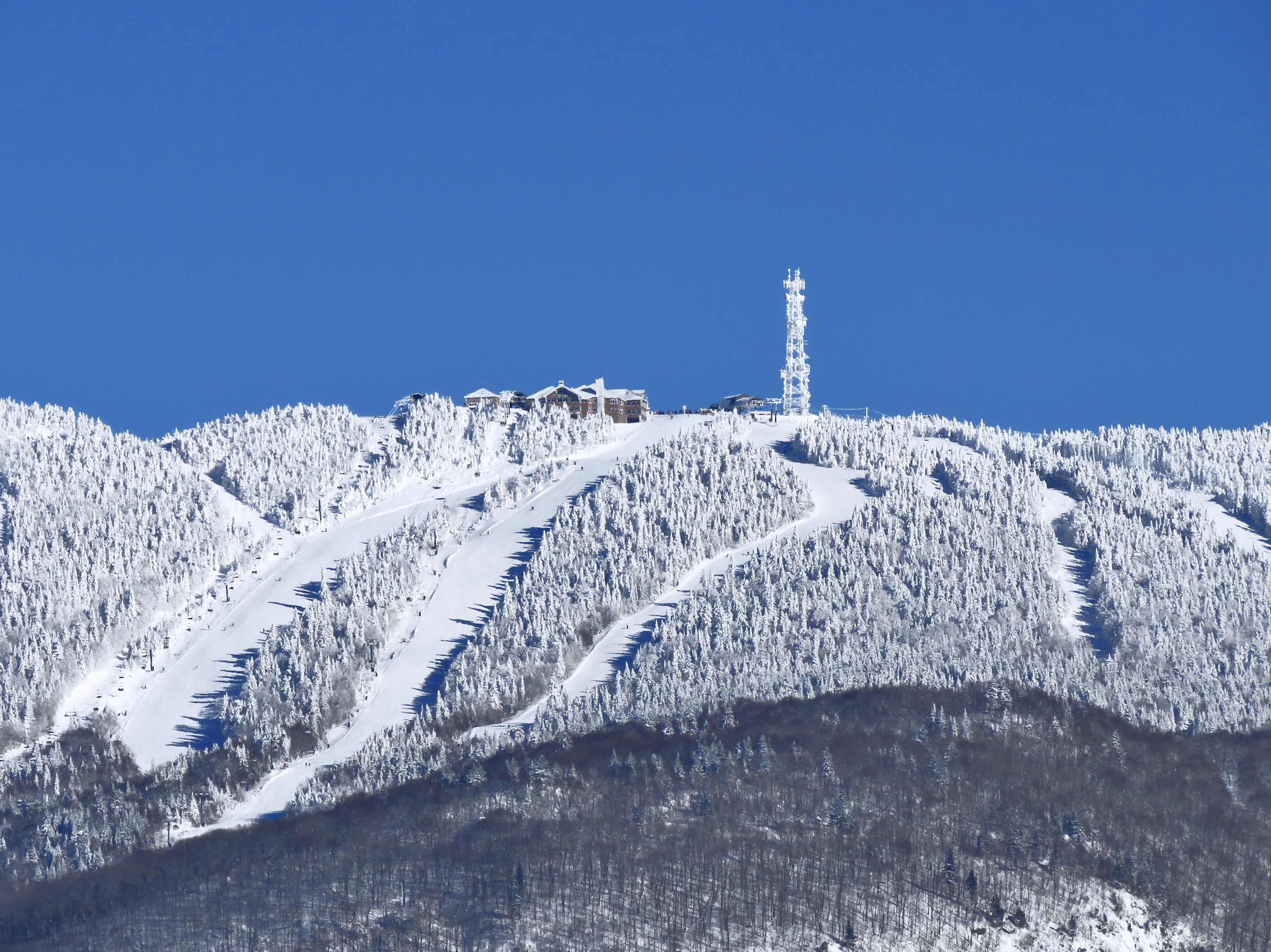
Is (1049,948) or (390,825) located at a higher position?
(390,825)

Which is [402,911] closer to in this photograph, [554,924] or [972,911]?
[554,924]

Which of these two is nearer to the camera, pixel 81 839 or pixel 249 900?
pixel 249 900

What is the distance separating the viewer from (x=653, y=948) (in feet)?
564

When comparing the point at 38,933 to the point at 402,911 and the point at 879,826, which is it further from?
the point at 879,826

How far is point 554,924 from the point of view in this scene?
176125 mm

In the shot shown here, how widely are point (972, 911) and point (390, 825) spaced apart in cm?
6157

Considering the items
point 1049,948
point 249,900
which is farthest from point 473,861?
point 1049,948

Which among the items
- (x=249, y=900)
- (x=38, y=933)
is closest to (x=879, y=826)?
(x=249, y=900)

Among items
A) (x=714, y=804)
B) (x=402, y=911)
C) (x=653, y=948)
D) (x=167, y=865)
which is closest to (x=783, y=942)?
(x=653, y=948)

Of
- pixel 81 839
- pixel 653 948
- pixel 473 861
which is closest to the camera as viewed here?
pixel 653 948

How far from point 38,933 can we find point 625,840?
59.3 metres

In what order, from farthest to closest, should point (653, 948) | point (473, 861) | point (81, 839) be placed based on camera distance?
point (81, 839) → point (473, 861) → point (653, 948)

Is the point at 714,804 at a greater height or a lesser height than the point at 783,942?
greater

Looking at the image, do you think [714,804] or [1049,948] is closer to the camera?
[1049,948]
